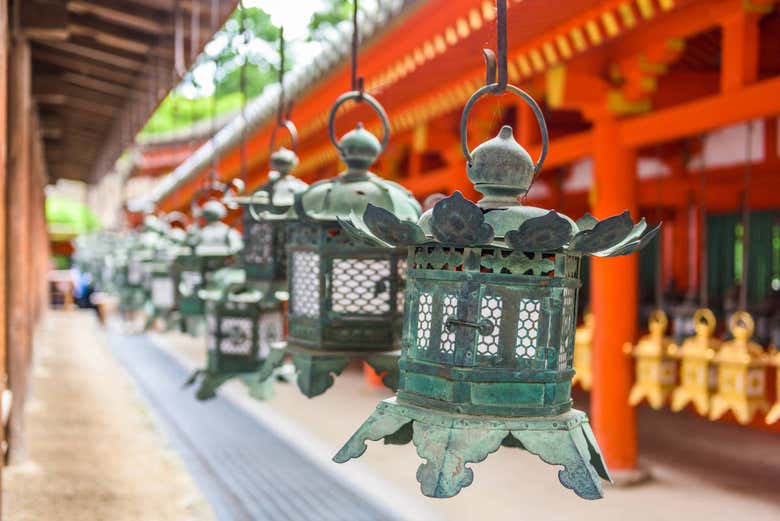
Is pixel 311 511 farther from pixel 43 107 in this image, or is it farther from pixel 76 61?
pixel 43 107

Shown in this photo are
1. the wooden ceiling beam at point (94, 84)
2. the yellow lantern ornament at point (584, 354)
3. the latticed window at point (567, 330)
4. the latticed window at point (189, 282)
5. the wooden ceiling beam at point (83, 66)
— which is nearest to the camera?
the latticed window at point (567, 330)

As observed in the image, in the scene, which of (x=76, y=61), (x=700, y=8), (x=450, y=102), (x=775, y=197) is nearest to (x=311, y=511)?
(x=450, y=102)

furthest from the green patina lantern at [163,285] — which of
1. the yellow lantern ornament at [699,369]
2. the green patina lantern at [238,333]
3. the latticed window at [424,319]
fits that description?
the latticed window at [424,319]

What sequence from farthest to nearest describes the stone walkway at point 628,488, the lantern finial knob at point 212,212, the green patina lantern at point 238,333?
the stone walkway at point 628,488 < the lantern finial knob at point 212,212 < the green patina lantern at point 238,333

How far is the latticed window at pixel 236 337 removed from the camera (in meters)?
2.91

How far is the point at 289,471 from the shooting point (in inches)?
230

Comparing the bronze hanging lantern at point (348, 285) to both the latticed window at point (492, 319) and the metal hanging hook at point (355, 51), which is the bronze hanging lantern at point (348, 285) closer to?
the metal hanging hook at point (355, 51)

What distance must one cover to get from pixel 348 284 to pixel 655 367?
3718 millimetres

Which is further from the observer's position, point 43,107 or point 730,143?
point 43,107

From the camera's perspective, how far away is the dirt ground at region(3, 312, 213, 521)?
4.81m

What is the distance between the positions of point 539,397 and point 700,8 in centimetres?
354

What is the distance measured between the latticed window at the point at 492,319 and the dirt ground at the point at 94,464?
145 inches

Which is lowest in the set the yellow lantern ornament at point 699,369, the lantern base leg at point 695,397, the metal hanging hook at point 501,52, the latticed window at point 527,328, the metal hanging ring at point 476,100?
the lantern base leg at point 695,397

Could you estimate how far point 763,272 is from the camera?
29.8 ft
